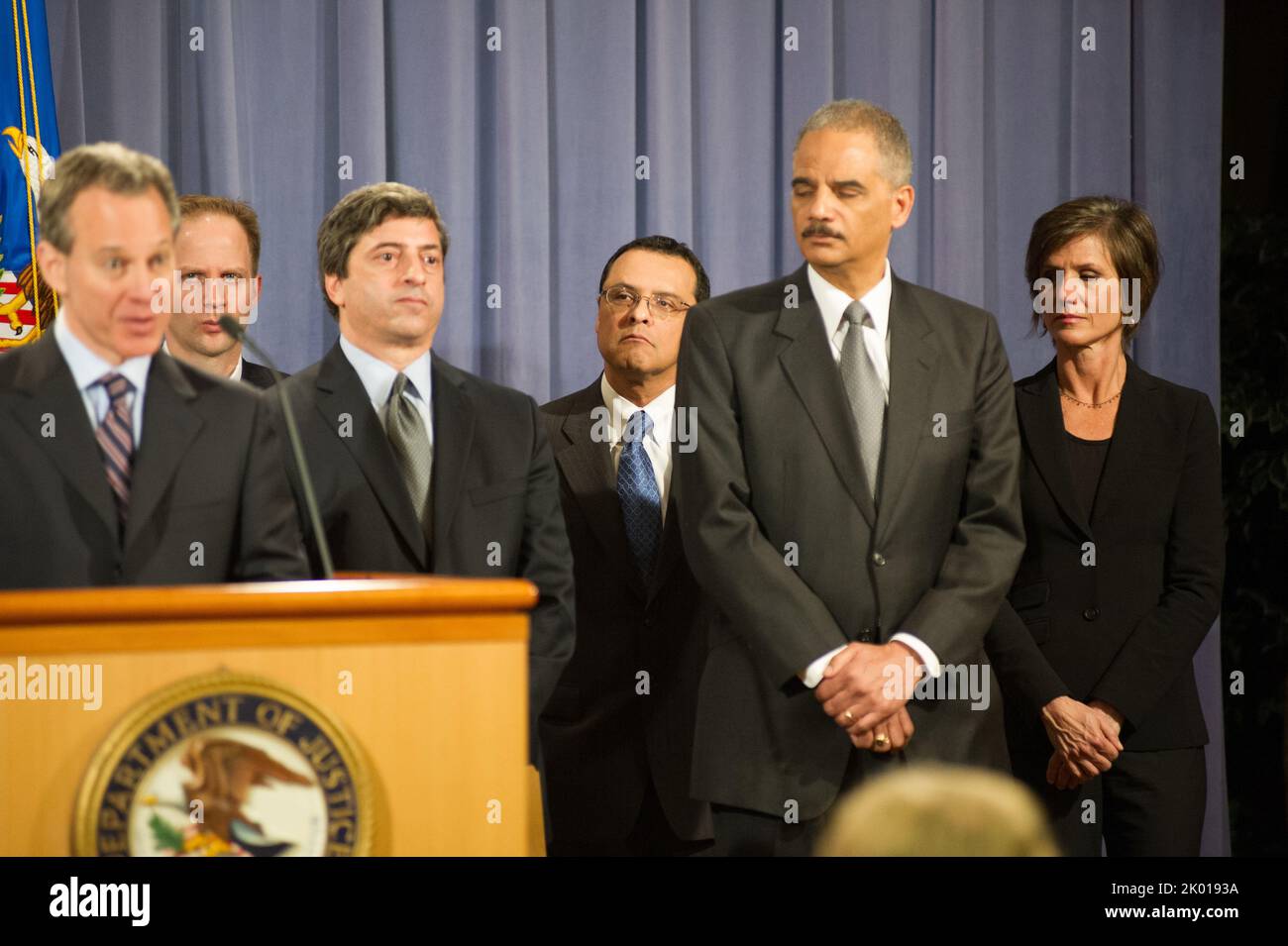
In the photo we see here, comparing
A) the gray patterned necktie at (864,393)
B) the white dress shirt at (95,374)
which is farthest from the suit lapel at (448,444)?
the gray patterned necktie at (864,393)

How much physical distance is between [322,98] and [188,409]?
1.61 metres

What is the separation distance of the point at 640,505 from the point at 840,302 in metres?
0.64

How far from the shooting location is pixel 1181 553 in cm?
326

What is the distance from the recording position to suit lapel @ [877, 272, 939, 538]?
9.20 ft

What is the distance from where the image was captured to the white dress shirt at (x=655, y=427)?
3285 millimetres

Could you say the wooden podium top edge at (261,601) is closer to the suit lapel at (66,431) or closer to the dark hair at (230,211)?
the suit lapel at (66,431)

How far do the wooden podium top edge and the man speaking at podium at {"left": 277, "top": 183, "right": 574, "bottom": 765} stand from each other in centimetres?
85

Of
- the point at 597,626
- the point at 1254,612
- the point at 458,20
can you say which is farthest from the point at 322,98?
the point at 1254,612

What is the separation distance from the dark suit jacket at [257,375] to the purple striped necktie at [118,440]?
2.64ft

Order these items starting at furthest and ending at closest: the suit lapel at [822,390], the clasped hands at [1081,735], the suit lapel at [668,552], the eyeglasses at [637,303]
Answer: the eyeglasses at [637,303] < the suit lapel at [668,552] < the clasped hands at [1081,735] < the suit lapel at [822,390]

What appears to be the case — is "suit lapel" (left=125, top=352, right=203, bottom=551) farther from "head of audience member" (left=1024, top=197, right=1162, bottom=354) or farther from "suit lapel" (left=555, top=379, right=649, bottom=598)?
"head of audience member" (left=1024, top=197, right=1162, bottom=354)

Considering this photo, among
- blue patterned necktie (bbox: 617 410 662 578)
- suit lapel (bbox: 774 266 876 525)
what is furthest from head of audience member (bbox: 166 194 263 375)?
suit lapel (bbox: 774 266 876 525)
